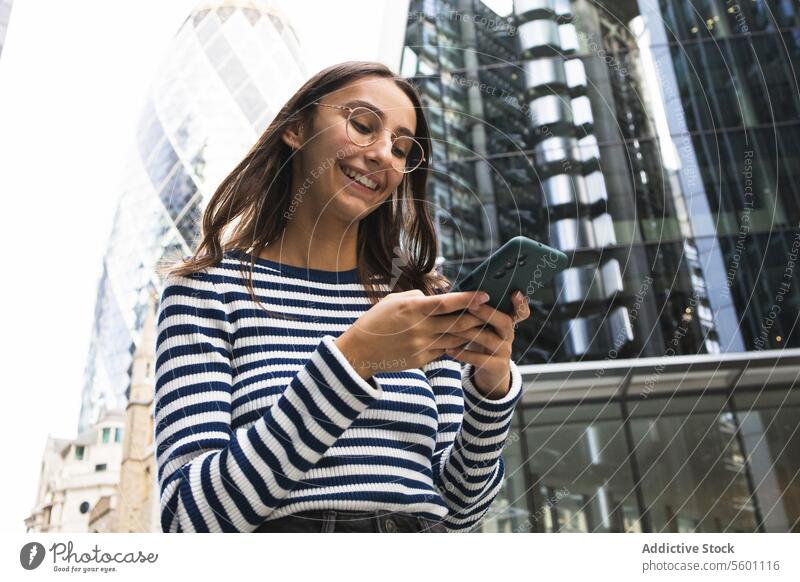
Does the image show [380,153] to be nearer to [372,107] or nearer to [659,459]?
[372,107]

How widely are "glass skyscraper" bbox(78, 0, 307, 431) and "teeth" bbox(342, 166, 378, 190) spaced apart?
→ 0.55 ft

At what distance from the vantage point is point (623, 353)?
228cm

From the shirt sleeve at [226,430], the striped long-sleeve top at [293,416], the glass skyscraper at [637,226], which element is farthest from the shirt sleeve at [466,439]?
the glass skyscraper at [637,226]

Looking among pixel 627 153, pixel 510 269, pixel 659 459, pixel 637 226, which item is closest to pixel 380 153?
pixel 510 269

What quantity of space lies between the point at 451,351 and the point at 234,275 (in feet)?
0.45

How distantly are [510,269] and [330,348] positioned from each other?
0.10 meters

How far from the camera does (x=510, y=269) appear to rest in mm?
360

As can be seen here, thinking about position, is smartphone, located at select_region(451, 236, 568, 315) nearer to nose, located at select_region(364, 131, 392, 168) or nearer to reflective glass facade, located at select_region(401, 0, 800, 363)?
nose, located at select_region(364, 131, 392, 168)

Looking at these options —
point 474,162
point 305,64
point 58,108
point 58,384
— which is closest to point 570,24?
point 305,64

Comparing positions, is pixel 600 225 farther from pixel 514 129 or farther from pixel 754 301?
pixel 754 301

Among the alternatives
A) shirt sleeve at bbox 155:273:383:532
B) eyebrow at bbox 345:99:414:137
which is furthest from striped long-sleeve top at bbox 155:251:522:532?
eyebrow at bbox 345:99:414:137

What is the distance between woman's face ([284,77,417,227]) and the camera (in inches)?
17.1

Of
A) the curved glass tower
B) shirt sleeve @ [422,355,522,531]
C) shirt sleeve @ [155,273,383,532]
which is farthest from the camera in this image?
the curved glass tower

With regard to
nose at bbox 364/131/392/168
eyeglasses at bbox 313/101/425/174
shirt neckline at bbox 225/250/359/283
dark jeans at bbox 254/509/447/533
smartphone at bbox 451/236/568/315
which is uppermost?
eyeglasses at bbox 313/101/425/174
